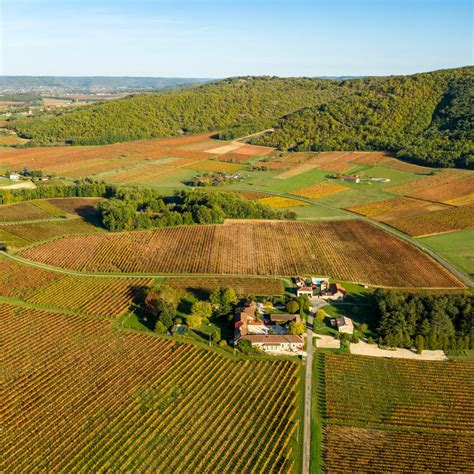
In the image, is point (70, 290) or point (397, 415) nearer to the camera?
point (397, 415)

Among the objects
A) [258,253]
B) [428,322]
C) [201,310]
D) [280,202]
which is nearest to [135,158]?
[280,202]

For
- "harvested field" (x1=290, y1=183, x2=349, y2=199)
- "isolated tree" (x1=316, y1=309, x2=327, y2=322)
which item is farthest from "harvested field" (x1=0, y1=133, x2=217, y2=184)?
"isolated tree" (x1=316, y1=309, x2=327, y2=322)

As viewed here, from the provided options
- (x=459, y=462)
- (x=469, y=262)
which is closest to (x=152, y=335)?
(x=459, y=462)

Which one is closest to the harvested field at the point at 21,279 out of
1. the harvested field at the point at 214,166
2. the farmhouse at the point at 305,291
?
the farmhouse at the point at 305,291

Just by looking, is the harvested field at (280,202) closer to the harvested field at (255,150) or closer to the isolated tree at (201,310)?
the isolated tree at (201,310)

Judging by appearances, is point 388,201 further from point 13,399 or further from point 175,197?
point 13,399

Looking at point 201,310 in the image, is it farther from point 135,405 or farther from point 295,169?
point 295,169
